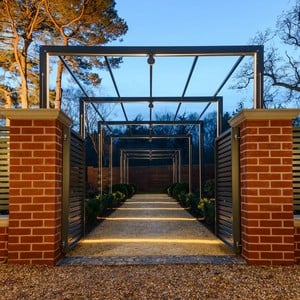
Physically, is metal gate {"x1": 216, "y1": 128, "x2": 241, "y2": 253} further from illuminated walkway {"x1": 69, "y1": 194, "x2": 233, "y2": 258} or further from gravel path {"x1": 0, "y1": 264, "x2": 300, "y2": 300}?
gravel path {"x1": 0, "y1": 264, "x2": 300, "y2": 300}

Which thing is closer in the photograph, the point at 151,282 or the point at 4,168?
the point at 151,282

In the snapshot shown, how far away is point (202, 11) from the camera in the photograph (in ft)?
39.3

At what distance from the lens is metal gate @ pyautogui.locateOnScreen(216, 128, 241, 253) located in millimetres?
4828

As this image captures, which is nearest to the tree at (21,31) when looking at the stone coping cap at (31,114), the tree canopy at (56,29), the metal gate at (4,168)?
the tree canopy at (56,29)

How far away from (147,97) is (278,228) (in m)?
4.99

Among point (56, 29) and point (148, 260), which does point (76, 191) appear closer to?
point (148, 260)

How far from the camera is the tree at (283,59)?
18.8 m

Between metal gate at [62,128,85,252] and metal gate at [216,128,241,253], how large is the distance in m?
1.89

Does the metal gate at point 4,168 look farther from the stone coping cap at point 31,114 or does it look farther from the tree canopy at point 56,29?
the tree canopy at point 56,29

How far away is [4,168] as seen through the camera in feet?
15.8

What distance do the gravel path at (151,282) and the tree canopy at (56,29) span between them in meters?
8.28

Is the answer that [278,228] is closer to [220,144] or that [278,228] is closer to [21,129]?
[220,144]

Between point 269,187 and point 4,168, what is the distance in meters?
2.91

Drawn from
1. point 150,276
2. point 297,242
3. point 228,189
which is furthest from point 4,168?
point 297,242
